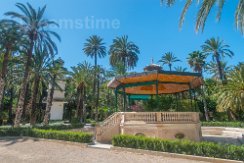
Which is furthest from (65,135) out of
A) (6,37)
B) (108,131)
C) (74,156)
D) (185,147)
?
(6,37)

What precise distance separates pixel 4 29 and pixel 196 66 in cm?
4452

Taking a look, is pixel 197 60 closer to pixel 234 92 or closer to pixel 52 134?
pixel 234 92

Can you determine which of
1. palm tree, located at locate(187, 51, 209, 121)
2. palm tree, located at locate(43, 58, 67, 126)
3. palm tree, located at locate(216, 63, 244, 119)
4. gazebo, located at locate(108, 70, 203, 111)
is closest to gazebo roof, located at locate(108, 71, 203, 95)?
gazebo, located at locate(108, 70, 203, 111)

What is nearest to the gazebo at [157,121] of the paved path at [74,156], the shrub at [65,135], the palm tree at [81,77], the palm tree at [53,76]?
the shrub at [65,135]

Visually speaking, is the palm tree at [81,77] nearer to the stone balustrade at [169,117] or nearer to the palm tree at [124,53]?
the palm tree at [124,53]

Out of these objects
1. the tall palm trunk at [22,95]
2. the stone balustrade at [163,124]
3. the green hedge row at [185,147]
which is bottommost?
the green hedge row at [185,147]

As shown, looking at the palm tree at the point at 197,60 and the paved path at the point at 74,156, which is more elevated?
the palm tree at the point at 197,60

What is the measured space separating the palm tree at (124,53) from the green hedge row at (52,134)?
106ft

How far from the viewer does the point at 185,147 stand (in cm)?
1216

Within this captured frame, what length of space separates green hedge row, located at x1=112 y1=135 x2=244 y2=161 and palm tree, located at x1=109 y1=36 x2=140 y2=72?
3716 cm

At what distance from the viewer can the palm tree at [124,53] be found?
167ft

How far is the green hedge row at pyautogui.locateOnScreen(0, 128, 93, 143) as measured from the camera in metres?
16.5

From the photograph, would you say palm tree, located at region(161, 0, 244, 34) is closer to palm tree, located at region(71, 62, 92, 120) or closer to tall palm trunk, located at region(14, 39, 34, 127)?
tall palm trunk, located at region(14, 39, 34, 127)

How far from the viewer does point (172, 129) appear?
52.9 feet
